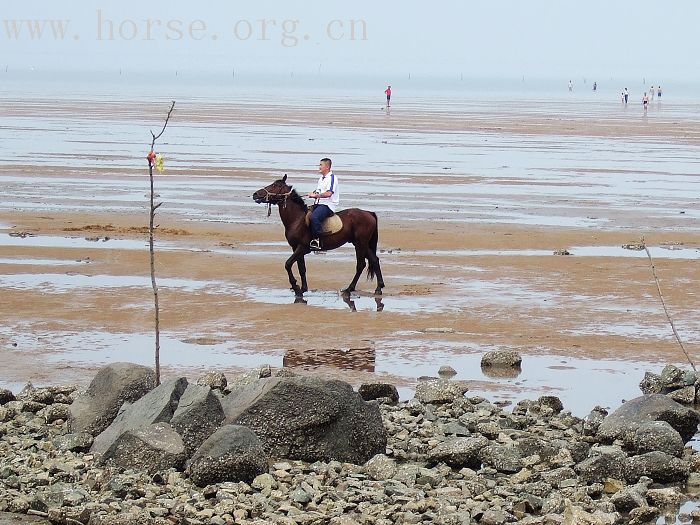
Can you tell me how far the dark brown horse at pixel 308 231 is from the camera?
21047mm

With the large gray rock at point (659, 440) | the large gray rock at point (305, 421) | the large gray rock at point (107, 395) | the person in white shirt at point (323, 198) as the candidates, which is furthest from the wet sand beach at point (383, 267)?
the large gray rock at point (305, 421)

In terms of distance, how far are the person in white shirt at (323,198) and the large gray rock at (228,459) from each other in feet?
31.4

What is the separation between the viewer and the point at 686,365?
1598 centimetres

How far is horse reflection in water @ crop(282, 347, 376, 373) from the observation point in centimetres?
1577

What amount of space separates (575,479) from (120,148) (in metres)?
42.9

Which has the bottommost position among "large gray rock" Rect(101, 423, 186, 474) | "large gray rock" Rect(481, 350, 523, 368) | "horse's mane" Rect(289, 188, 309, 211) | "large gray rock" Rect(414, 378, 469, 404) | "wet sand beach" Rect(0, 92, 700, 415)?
"wet sand beach" Rect(0, 92, 700, 415)

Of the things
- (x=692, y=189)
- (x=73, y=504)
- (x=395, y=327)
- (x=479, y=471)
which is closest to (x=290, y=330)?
(x=395, y=327)

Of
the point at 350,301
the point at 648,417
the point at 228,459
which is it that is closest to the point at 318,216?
the point at 350,301

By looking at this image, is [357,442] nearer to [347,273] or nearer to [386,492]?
[386,492]

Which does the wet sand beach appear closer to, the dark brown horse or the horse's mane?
the dark brown horse

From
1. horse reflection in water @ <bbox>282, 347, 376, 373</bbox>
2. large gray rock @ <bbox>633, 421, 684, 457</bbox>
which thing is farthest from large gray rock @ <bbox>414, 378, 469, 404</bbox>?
large gray rock @ <bbox>633, 421, 684, 457</bbox>

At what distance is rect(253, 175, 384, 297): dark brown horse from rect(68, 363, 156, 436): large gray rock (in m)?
8.31

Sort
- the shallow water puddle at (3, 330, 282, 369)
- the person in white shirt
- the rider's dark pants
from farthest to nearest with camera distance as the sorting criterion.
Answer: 1. the rider's dark pants
2. the person in white shirt
3. the shallow water puddle at (3, 330, 282, 369)

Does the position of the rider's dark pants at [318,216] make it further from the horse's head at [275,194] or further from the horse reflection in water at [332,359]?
the horse reflection in water at [332,359]
